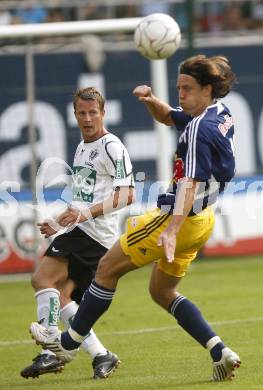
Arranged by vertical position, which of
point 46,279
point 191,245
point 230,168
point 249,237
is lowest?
point 249,237

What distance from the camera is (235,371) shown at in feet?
24.4

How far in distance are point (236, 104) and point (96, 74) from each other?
226 centimetres

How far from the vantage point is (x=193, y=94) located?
23.0 feet

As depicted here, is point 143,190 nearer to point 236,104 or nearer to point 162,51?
point 236,104

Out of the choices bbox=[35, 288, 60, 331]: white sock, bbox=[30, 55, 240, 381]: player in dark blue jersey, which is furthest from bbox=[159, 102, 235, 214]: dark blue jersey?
bbox=[35, 288, 60, 331]: white sock

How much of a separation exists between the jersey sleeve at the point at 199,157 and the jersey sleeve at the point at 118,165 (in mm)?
861

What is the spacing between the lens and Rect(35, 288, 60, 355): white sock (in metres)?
7.59

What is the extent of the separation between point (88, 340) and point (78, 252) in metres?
0.65

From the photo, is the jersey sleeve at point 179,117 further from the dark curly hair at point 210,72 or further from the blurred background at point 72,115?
the blurred background at point 72,115

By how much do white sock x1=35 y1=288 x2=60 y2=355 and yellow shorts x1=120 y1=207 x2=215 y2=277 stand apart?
92 centimetres

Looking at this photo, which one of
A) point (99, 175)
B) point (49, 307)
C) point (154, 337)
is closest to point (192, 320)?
point (49, 307)

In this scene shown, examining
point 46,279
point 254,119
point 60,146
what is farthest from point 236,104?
point 46,279

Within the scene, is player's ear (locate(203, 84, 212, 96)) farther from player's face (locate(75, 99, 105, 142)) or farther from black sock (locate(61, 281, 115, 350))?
black sock (locate(61, 281, 115, 350))

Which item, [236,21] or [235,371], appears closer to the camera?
[235,371]
